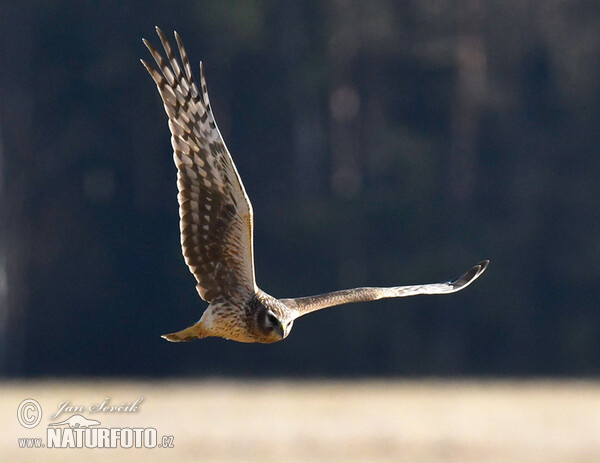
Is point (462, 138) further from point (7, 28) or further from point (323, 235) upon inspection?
point (7, 28)

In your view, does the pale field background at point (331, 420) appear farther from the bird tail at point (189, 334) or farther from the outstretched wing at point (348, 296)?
the bird tail at point (189, 334)

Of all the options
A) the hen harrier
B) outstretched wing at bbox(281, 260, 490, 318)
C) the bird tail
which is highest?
the hen harrier

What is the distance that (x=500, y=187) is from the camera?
102ft

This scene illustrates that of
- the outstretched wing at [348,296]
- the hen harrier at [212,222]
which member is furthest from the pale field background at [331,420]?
the hen harrier at [212,222]

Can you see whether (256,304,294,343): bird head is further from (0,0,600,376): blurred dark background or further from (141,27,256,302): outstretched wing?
(0,0,600,376): blurred dark background

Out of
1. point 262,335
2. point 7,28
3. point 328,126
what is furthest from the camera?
point 328,126

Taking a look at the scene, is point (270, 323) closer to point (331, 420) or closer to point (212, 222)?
point (212, 222)

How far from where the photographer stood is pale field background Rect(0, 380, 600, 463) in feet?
61.0

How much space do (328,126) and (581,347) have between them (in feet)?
20.4

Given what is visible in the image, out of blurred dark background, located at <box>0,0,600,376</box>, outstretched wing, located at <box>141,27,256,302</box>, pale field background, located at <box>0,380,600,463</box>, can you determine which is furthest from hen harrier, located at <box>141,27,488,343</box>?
blurred dark background, located at <box>0,0,600,376</box>

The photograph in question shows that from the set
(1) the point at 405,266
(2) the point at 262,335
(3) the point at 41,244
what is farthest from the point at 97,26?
(2) the point at 262,335

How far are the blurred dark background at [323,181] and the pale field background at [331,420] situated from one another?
3796 mm

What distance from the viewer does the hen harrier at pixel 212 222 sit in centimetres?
825

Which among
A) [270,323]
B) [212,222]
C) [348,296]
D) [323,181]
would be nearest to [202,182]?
[212,222]
